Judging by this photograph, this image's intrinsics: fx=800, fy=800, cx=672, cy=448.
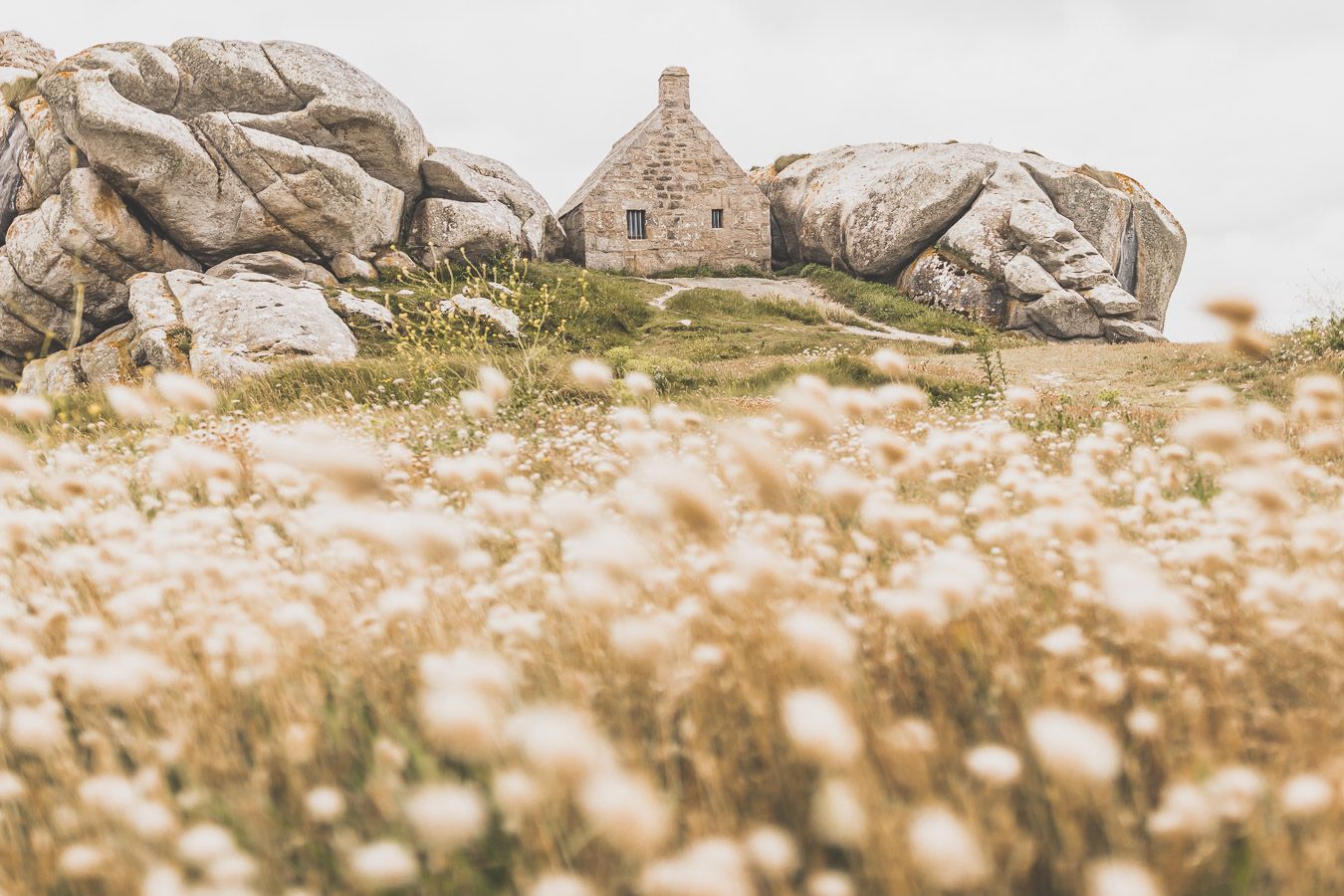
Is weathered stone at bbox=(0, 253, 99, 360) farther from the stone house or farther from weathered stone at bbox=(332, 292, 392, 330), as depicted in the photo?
the stone house

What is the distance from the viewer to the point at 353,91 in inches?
926

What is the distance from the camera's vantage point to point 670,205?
34656 millimetres

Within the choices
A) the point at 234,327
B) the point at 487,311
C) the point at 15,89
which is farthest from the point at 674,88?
the point at 234,327

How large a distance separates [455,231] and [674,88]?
47.1 feet

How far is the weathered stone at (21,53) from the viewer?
3141 cm

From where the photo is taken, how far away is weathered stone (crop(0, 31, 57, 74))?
103ft

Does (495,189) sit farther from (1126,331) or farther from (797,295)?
(1126,331)

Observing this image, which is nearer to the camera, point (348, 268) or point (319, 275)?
point (319, 275)

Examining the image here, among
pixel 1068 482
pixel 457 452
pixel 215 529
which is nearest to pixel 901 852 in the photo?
pixel 1068 482

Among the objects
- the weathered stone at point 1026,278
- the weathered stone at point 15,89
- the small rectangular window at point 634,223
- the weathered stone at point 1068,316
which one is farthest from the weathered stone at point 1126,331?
the weathered stone at point 15,89

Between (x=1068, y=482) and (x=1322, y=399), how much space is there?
78cm

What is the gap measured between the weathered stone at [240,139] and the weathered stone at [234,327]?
12.6 ft

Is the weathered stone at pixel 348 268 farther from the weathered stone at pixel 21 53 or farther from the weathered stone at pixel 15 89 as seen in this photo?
the weathered stone at pixel 21 53

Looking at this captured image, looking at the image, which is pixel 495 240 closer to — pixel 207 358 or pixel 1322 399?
pixel 207 358
